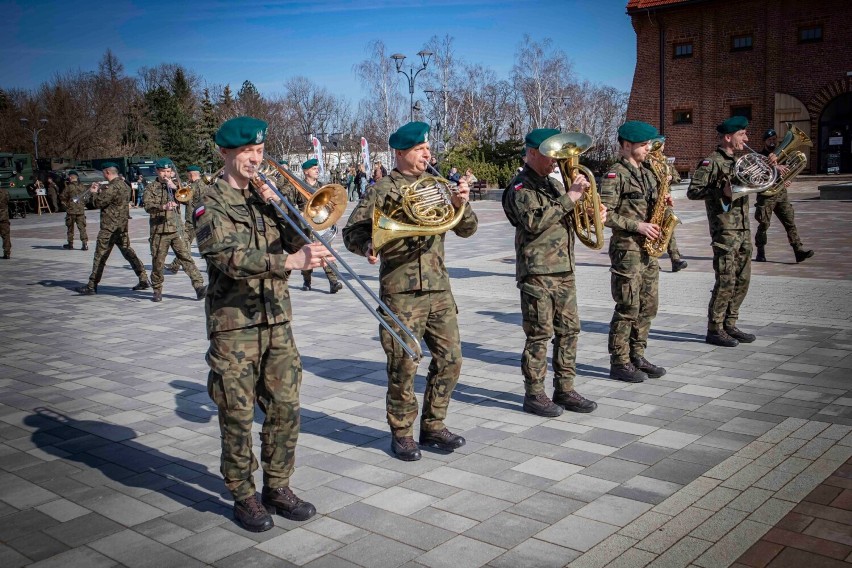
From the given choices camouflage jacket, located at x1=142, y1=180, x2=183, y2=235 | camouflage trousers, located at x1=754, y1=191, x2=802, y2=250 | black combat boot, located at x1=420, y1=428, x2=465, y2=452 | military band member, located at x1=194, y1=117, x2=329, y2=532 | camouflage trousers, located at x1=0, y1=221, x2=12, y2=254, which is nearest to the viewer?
military band member, located at x1=194, y1=117, x2=329, y2=532

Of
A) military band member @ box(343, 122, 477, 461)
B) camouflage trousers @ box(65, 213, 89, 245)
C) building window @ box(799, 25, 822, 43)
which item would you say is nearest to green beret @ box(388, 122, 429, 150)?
military band member @ box(343, 122, 477, 461)

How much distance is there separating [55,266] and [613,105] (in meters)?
71.2

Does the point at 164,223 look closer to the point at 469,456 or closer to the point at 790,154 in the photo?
the point at 469,456

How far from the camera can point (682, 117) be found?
42219 millimetres

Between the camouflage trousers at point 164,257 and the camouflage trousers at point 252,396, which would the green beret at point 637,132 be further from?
the camouflage trousers at point 164,257

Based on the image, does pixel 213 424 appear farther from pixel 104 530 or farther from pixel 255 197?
pixel 255 197

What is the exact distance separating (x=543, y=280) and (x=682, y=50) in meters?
39.8

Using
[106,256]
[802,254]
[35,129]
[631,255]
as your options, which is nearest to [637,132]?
[631,255]

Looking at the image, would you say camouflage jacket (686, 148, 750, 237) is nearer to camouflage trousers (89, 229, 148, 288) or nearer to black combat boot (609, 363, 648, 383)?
black combat boot (609, 363, 648, 383)

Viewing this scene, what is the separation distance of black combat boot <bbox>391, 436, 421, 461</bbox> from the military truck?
3546 cm

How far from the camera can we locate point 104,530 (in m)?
4.50

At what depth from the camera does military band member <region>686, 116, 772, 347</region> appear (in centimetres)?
821

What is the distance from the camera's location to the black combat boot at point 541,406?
6207mm

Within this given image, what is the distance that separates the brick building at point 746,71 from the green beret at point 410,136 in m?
37.3
